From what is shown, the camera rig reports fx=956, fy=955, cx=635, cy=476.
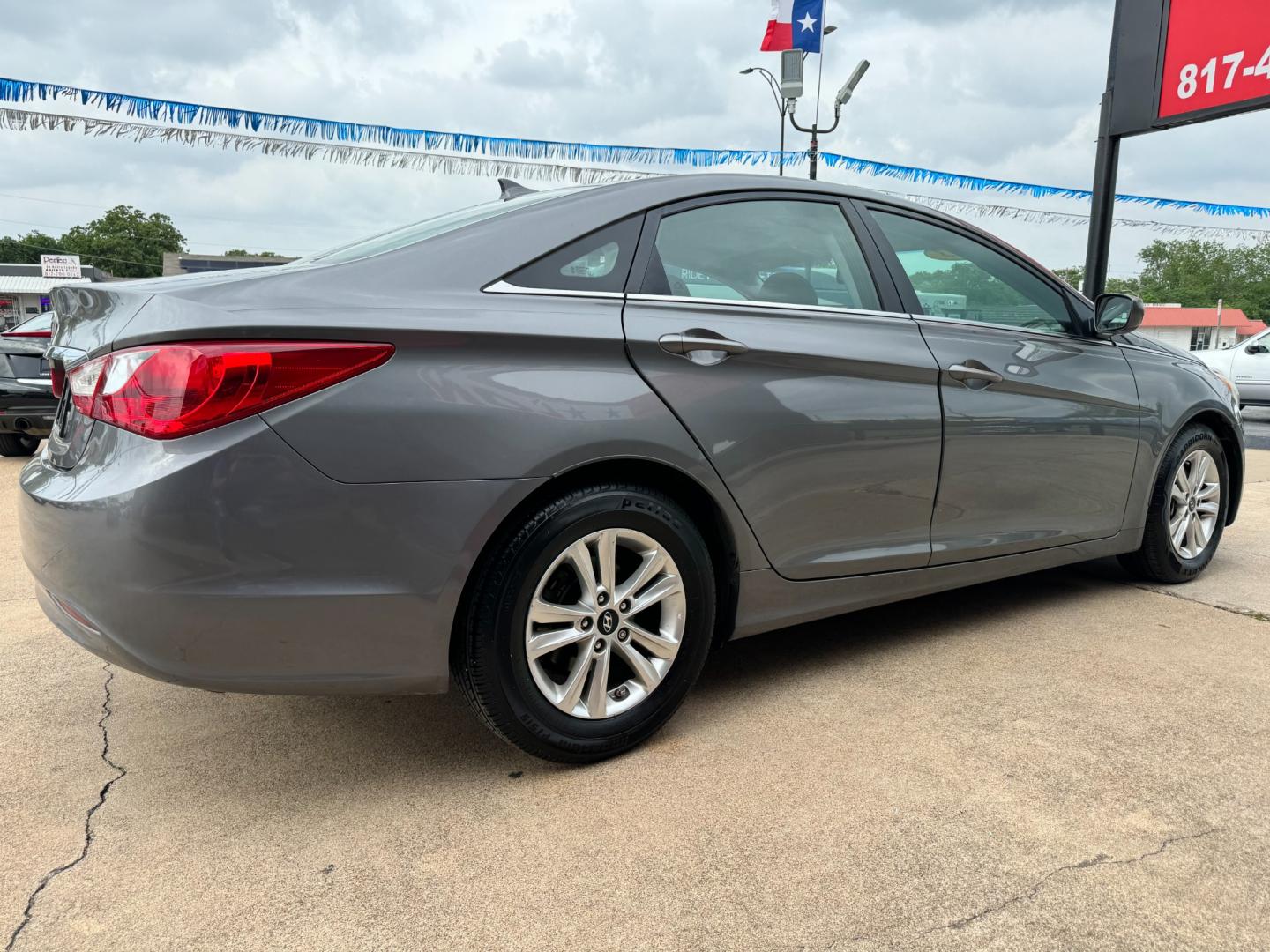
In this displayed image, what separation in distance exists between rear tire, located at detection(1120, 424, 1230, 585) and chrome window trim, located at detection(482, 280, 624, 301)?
259 centimetres

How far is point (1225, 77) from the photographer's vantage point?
282 inches

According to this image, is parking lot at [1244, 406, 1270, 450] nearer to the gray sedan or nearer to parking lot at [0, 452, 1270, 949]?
parking lot at [0, 452, 1270, 949]

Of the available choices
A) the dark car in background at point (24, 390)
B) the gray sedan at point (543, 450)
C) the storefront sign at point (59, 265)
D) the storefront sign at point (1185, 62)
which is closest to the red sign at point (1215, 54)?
the storefront sign at point (1185, 62)

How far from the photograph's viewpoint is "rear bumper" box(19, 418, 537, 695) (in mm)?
1818

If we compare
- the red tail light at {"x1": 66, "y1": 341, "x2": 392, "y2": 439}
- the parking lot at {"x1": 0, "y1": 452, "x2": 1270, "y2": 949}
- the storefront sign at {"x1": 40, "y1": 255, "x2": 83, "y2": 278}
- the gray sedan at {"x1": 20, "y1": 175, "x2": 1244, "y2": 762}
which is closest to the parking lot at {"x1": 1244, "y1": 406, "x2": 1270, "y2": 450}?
the parking lot at {"x1": 0, "y1": 452, "x2": 1270, "y2": 949}

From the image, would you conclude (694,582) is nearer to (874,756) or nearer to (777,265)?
(874,756)

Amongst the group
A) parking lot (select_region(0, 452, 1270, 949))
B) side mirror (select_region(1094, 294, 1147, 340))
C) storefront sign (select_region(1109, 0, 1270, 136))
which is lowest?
parking lot (select_region(0, 452, 1270, 949))

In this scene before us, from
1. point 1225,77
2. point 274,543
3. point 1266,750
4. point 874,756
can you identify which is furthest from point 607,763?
point 1225,77

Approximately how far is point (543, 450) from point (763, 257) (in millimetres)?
992

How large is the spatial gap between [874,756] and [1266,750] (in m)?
0.99

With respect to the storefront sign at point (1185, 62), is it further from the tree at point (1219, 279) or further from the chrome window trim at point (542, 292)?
the tree at point (1219, 279)

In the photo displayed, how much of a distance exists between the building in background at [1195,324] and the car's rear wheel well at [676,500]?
71914 mm

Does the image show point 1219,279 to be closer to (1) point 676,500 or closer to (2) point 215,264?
(2) point 215,264

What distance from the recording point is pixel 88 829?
2010mm
